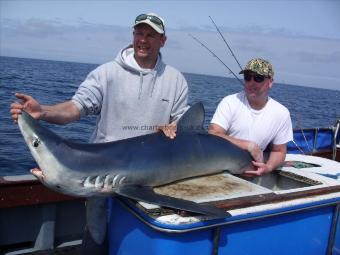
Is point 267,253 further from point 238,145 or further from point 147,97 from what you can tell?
point 147,97

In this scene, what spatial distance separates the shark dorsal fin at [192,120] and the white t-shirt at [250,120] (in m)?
0.54

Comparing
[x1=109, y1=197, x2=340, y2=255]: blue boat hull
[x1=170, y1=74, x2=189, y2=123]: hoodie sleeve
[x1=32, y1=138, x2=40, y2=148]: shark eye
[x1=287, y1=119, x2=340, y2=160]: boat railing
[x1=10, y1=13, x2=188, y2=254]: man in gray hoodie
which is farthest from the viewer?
[x1=287, y1=119, x2=340, y2=160]: boat railing

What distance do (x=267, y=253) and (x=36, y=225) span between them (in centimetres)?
236

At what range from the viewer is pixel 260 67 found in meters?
3.63

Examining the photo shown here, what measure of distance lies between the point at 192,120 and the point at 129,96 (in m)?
0.54

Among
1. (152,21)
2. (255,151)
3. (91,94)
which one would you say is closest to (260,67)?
(255,151)

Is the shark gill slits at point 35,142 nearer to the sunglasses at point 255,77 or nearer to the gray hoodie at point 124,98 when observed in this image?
the gray hoodie at point 124,98

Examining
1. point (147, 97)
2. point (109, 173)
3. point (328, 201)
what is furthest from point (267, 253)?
point (147, 97)

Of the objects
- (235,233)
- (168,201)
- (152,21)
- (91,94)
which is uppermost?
(152,21)

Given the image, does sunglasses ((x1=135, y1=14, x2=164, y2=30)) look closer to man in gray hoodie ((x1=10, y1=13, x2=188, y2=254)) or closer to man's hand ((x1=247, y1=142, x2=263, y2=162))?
man in gray hoodie ((x1=10, y1=13, x2=188, y2=254))

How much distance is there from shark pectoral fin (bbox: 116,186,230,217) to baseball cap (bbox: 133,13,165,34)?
138cm

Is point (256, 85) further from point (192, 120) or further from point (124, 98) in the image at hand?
point (124, 98)

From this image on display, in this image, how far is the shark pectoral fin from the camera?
2.37m

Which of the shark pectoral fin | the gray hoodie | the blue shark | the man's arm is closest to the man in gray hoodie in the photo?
the gray hoodie
